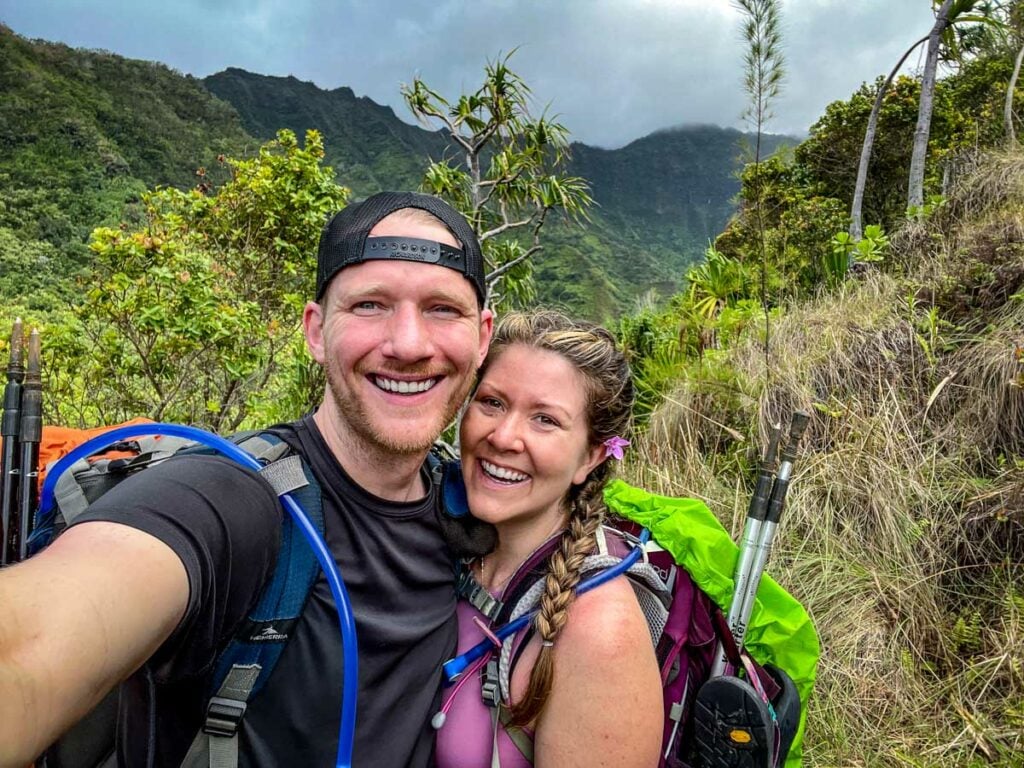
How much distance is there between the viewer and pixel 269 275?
6.96 meters

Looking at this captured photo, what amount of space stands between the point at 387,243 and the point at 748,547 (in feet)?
4.71

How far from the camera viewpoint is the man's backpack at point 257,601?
1.12 meters

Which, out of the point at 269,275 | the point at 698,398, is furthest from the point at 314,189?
the point at 698,398

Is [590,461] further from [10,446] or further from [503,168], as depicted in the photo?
[503,168]

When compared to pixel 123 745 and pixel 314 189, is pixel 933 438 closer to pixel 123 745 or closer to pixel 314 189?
pixel 123 745

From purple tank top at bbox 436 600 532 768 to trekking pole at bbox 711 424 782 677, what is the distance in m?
0.66

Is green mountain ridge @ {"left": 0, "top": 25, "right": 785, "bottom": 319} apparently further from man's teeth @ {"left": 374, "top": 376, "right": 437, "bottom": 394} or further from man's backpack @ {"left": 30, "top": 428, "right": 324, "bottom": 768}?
man's backpack @ {"left": 30, "top": 428, "right": 324, "bottom": 768}

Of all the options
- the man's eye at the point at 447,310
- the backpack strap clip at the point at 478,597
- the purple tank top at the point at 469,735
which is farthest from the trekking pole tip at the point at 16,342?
the purple tank top at the point at 469,735

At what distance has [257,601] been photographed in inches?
46.5

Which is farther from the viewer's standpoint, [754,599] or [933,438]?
[933,438]

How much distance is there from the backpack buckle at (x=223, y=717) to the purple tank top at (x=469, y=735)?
19.3 inches

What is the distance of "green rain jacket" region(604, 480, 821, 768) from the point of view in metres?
1.76

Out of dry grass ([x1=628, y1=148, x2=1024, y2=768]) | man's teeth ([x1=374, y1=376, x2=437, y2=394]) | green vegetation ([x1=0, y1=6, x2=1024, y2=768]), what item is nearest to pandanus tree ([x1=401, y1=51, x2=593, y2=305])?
green vegetation ([x1=0, y1=6, x2=1024, y2=768])

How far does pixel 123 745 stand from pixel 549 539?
1.01 m
